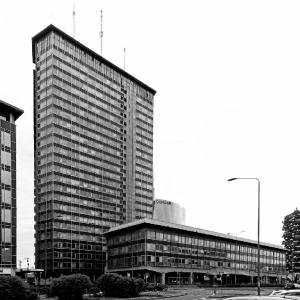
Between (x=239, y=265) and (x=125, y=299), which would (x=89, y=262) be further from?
(x=125, y=299)

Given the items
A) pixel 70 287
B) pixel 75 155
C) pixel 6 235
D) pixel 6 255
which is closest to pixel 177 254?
pixel 6 255

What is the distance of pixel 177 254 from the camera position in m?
127

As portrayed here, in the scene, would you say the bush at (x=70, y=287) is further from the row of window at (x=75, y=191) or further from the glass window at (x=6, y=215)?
the row of window at (x=75, y=191)

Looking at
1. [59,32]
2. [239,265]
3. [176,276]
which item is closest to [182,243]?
[176,276]

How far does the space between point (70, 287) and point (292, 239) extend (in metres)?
143

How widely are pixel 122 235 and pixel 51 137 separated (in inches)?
1723

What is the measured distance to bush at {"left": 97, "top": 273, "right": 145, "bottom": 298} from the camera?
51531mm

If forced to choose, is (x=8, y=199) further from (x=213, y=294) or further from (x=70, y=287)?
(x=70, y=287)

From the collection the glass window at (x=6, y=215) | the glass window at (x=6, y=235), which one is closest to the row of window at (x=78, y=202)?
the glass window at (x=6, y=215)

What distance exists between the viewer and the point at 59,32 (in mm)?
166625

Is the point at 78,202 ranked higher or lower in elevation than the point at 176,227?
higher

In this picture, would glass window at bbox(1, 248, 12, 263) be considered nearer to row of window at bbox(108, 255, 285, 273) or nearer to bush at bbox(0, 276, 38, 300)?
row of window at bbox(108, 255, 285, 273)

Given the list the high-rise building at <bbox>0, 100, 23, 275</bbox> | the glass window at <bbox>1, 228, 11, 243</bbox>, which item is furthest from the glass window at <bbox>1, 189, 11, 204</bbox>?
the glass window at <bbox>1, 228, 11, 243</bbox>

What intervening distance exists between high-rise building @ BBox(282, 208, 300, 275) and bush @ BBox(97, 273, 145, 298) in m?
130
